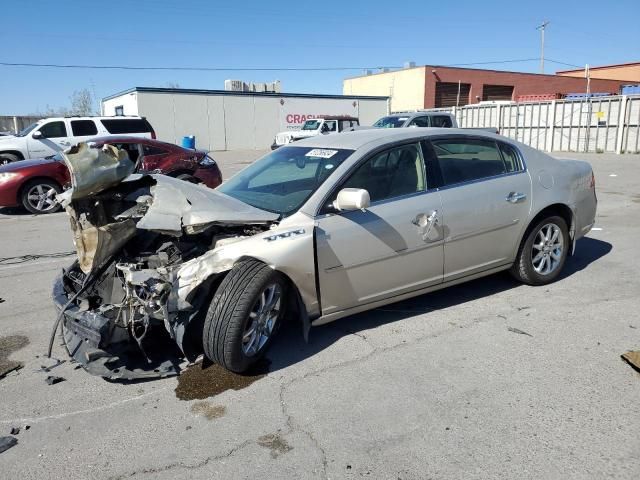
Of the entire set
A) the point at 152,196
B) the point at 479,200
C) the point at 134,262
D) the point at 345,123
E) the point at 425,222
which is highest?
the point at 345,123

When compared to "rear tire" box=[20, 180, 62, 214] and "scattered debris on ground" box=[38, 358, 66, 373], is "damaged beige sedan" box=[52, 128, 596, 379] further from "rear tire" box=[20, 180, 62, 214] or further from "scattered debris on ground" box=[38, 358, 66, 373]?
"rear tire" box=[20, 180, 62, 214]

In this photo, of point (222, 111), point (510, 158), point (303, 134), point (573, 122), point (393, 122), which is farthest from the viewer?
point (222, 111)

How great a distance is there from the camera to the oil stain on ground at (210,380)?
3.35 m

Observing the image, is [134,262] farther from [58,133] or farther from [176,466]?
[58,133]

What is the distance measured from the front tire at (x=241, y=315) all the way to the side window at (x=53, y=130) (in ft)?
50.1

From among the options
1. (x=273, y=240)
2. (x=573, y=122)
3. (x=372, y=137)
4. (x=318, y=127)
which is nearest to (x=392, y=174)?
(x=372, y=137)

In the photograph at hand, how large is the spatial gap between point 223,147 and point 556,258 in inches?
1249

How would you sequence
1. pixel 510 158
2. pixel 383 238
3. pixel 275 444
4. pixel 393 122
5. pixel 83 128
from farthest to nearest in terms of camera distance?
pixel 393 122
pixel 83 128
pixel 510 158
pixel 383 238
pixel 275 444

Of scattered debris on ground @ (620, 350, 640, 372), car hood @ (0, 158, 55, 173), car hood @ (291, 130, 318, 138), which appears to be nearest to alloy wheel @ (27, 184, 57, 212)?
car hood @ (0, 158, 55, 173)

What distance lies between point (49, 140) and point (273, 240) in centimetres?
1510

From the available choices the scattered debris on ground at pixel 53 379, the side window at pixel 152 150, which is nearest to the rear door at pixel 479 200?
the scattered debris on ground at pixel 53 379

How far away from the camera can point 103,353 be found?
339 centimetres

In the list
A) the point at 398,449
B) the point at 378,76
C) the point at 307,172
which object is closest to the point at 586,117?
the point at 307,172

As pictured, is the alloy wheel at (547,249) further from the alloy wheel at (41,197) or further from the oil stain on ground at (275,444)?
the alloy wheel at (41,197)
